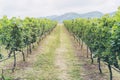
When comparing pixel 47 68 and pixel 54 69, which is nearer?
pixel 54 69

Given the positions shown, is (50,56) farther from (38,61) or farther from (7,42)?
(7,42)

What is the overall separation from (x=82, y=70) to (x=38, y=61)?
6667mm

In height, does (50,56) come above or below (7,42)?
below

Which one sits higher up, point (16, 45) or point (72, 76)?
point (16, 45)

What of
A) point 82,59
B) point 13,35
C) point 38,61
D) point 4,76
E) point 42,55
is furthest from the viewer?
point 42,55

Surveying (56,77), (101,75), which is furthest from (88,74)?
(56,77)

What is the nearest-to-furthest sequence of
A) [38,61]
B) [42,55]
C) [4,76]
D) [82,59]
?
1. [4,76]
2. [38,61]
3. [82,59]
4. [42,55]

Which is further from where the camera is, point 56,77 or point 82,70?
point 82,70

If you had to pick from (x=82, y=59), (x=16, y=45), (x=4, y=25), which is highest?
(x=4, y=25)

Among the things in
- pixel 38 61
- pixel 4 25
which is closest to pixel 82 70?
pixel 38 61

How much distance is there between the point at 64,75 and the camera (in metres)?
25.6

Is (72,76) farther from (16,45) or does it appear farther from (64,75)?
(16,45)

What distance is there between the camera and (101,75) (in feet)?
83.5

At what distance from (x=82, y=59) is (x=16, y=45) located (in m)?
10.6
